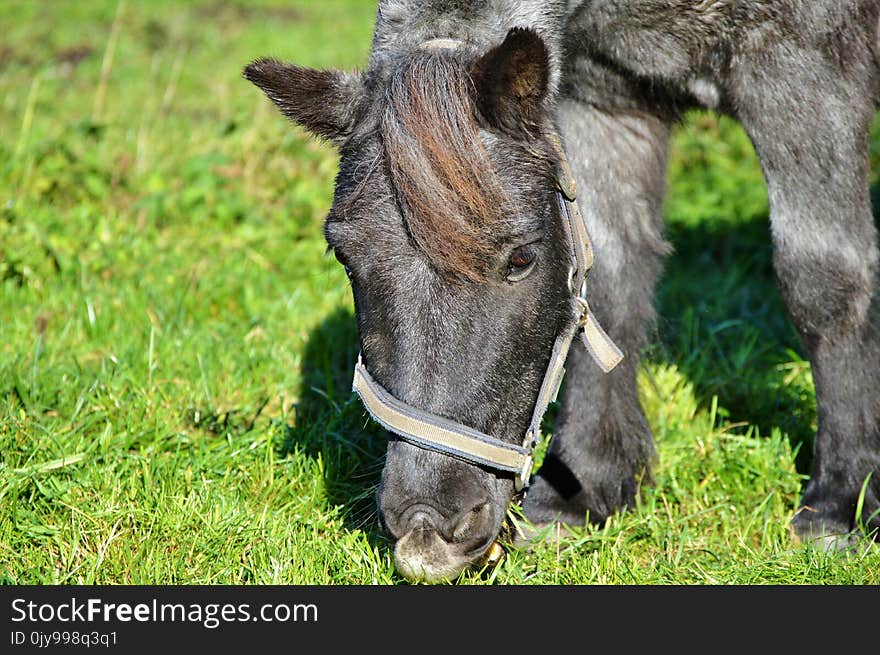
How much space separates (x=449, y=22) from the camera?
286 cm

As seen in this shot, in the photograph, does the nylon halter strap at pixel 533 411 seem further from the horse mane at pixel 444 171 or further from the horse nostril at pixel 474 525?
the horse mane at pixel 444 171

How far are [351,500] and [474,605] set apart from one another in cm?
67

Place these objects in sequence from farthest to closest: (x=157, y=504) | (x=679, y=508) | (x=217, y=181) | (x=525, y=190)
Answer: (x=217, y=181) → (x=679, y=508) → (x=157, y=504) → (x=525, y=190)

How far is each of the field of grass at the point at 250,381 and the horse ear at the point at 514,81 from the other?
4.31 feet

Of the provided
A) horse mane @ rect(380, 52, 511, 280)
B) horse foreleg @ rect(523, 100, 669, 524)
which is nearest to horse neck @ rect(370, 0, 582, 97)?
horse mane @ rect(380, 52, 511, 280)

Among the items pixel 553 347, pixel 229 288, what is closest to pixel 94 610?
pixel 553 347

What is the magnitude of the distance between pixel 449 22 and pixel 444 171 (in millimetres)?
591

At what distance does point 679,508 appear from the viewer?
11.7 feet

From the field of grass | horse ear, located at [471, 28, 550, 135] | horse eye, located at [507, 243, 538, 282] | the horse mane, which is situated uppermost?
horse ear, located at [471, 28, 550, 135]

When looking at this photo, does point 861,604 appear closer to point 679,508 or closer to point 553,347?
point 679,508

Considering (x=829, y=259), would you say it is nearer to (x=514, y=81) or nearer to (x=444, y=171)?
(x=514, y=81)

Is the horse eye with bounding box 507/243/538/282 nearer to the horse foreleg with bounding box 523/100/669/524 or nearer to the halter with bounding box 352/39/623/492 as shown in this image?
the halter with bounding box 352/39/623/492

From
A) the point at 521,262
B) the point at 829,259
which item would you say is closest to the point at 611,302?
the point at 829,259

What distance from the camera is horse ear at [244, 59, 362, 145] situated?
2.79 meters
